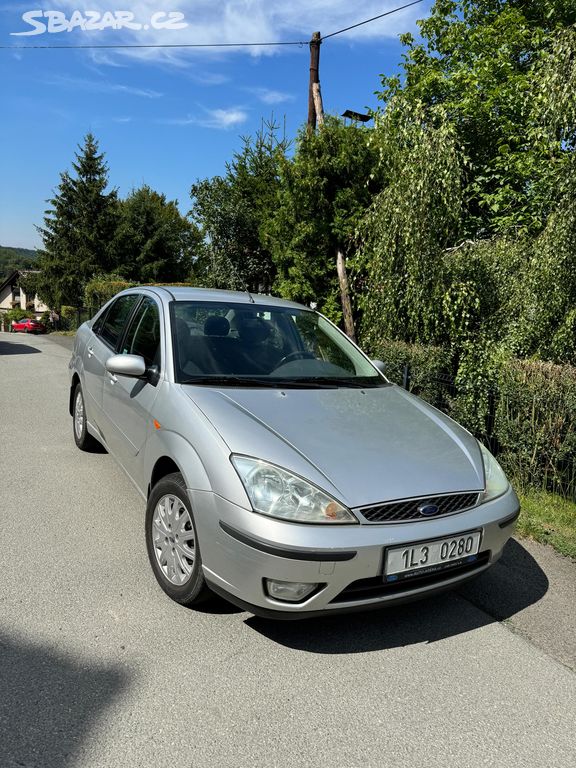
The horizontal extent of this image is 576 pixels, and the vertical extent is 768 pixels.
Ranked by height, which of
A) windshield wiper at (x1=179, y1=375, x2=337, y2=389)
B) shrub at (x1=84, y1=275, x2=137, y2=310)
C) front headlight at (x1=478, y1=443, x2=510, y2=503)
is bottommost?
front headlight at (x1=478, y1=443, x2=510, y2=503)

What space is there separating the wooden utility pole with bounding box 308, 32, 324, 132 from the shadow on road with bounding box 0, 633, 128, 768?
12.6 meters

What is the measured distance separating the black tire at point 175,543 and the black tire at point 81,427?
2612 millimetres

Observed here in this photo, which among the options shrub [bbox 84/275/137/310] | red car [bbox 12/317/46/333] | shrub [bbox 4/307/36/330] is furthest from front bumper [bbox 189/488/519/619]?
Answer: shrub [bbox 4/307/36/330]

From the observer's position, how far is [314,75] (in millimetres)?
13367

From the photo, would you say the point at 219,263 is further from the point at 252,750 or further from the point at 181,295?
the point at 252,750

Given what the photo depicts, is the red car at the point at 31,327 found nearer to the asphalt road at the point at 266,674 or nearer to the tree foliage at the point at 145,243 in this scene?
the tree foliage at the point at 145,243

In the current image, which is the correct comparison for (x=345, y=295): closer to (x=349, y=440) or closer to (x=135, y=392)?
(x=135, y=392)

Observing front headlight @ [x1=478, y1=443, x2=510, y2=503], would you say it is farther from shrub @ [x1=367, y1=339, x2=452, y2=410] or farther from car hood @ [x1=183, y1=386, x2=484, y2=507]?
shrub @ [x1=367, y1=339, x2=452, y2=410]

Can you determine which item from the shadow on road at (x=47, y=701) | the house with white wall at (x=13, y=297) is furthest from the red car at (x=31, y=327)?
the shadow on road at (x=47, y=701)

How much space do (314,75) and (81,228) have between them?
29.0m

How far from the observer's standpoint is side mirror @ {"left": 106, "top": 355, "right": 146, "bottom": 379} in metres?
3.47

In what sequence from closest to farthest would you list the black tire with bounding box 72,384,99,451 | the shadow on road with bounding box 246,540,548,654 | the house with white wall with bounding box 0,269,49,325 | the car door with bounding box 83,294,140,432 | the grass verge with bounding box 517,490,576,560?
the shadow on road with bounding box 246,540,548,654
the grass verge with bounding box 517,490,576,560
the car door with bounding box 83,294,140,432
the black tire with bounding box 72,384,99,451
the house with white wall with bounding box 0,269,49,325

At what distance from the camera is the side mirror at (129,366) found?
3471 millimetres

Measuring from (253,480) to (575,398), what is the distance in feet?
10.9
